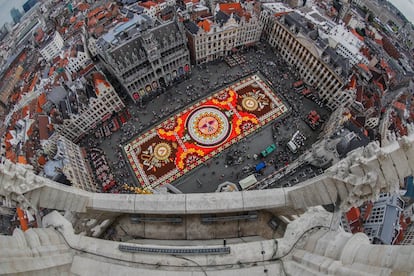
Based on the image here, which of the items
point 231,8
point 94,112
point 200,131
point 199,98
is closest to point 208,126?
point 200,131

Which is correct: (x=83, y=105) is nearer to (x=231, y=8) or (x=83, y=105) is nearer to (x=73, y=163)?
(x=73, y=163)

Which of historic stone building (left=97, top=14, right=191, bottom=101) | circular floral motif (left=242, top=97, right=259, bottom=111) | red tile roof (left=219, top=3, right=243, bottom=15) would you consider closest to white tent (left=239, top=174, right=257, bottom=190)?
circular floral motif (left=242, top=97, right=259, bottom=111)

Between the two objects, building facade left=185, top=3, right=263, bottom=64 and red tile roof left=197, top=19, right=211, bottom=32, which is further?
building facade left=185, top=3, right=263, bottom=64

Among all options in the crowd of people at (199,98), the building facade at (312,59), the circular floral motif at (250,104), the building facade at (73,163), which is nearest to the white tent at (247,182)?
the crowd of people at (199,98)

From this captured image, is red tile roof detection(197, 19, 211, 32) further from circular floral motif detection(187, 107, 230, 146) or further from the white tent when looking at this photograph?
the white tent

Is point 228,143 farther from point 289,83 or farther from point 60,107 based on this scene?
point 60,107

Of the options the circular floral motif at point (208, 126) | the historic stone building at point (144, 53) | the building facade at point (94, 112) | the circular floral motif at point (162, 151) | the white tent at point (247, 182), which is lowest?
the white tent at point (247, 182)

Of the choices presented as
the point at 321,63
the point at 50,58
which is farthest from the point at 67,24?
the point at 321,63

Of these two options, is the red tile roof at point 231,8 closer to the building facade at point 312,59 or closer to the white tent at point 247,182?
the building facade at point 312,59
